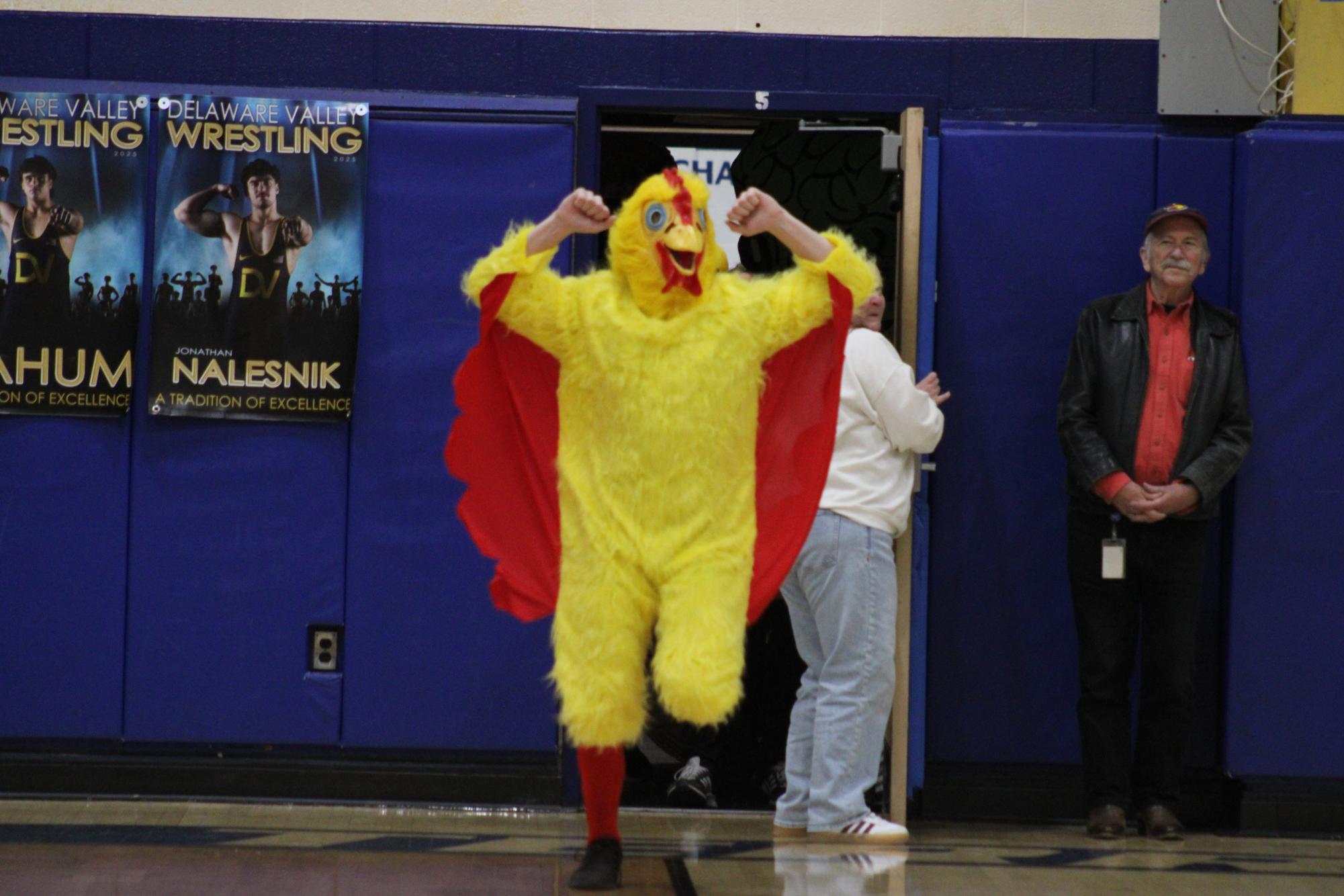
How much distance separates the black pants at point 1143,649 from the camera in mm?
4707

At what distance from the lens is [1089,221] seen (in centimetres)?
500

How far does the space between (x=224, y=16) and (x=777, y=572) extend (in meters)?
2.67

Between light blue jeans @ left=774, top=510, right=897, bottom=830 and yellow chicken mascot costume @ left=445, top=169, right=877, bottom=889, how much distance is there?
65 cm

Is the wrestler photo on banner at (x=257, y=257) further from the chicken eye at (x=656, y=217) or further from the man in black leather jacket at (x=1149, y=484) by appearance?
the man in black leather jacket at (x=1149, y=484)

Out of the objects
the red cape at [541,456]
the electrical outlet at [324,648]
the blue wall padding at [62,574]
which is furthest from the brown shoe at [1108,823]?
the blue wall padding at [62,574]

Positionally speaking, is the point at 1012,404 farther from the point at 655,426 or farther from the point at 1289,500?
the point at 655,426

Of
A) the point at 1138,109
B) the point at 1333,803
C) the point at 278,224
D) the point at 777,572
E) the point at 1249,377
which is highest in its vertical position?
the point at 1138,109

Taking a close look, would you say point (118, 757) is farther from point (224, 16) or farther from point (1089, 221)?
point (1089, 221)

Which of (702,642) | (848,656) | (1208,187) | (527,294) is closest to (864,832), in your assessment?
(848,656)

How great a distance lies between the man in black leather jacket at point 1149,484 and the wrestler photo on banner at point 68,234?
287cm

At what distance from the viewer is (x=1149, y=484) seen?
4.71 m

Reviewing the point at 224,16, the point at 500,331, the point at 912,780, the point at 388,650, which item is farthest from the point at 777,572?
the point at 224,16

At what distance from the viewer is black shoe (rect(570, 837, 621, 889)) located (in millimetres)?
3801

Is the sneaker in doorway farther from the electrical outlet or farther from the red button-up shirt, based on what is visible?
the red button-up shirt
